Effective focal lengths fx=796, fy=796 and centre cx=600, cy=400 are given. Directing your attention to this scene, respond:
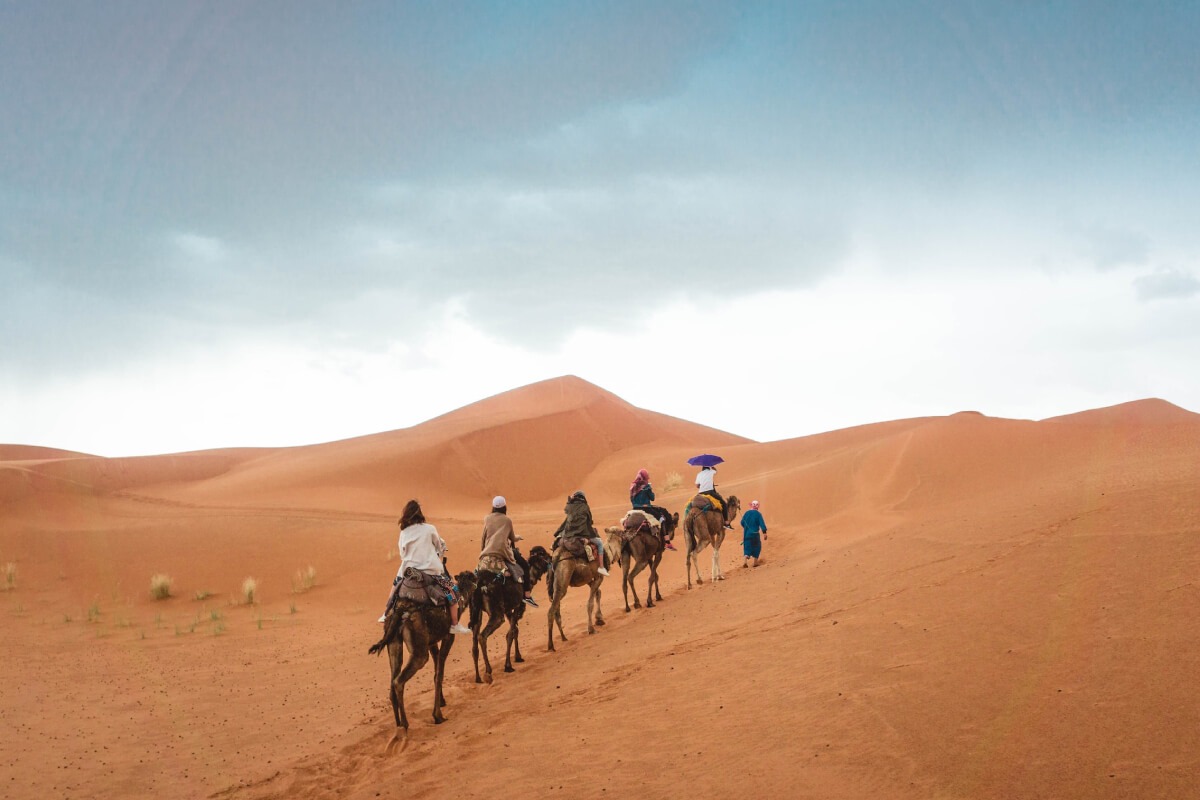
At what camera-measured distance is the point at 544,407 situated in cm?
6550

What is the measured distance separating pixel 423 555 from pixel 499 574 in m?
2.43

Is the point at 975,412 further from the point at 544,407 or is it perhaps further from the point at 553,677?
the point at 544,407

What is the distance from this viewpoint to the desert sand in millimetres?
6555

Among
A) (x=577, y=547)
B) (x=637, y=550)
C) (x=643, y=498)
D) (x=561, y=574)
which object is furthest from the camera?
(x=643, y=498)

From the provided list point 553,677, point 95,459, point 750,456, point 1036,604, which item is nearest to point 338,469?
point 95,459

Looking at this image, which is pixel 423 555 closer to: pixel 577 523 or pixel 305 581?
pixel 577 523

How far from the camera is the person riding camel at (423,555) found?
32.7 feet

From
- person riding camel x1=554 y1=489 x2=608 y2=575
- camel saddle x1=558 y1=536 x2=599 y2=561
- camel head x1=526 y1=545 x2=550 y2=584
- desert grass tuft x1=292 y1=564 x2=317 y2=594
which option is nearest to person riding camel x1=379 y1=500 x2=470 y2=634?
camel head x1=526 y1=545 x2=550 y2=584

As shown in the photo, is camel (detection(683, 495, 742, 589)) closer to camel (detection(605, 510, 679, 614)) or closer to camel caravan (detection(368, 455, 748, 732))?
camel caravan (detection(368, 455, 748, 732))

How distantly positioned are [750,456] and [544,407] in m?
25.4

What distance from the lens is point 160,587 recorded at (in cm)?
2248

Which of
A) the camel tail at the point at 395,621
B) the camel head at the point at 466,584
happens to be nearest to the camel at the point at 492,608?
the camel head at the point at 466,584

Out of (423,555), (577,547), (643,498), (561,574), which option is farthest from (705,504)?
(423,555)

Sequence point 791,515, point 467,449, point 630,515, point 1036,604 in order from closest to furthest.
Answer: point 1036,604
point 630,515
point 791,515
point 467,449
